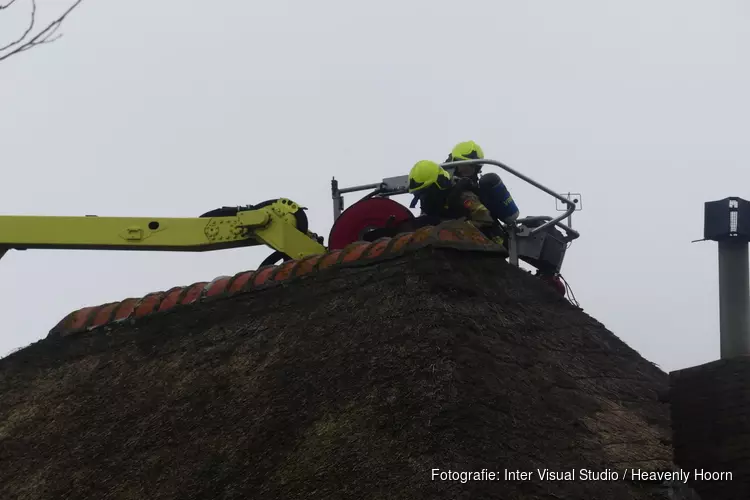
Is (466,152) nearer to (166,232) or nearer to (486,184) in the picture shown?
(486,184)

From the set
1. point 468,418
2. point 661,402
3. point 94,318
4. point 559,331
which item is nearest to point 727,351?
point 661,402

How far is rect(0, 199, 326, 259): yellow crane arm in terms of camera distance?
32.3 ft

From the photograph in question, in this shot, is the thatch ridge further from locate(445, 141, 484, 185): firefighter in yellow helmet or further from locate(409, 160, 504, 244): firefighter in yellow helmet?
locate(445, 141, 484, 185): firefighter in yellow helmet

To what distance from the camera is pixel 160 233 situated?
1002 cm

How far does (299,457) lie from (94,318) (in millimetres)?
3462

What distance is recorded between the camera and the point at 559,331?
7.59 meters

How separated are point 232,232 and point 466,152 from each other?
221 cm

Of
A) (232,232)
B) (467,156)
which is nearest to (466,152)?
(467,156)

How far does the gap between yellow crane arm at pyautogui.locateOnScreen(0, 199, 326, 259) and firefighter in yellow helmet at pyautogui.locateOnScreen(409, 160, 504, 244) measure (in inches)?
51.2

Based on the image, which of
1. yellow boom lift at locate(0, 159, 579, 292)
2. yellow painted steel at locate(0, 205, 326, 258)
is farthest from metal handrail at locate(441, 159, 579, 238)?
yellow painted steel at locate(0, 205, 326, 258)

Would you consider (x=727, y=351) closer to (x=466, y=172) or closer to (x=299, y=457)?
(x=466, y=172)

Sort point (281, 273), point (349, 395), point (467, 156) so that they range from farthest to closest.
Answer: point (467, 156)
point (281, 273)
point (349, 395)

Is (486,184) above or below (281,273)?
above

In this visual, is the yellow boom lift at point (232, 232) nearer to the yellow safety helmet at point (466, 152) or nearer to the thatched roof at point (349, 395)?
the yellow safety helmet at point (466, 152)
